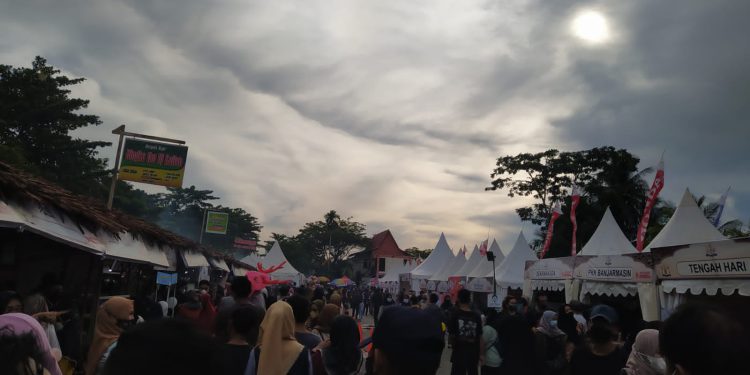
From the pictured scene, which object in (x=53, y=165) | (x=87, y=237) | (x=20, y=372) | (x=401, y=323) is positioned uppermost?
(x=53, y=165)

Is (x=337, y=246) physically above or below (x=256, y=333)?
above

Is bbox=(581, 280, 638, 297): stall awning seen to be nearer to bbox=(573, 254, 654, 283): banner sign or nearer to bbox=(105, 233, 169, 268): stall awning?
bbox=(573, 254, 654, 283): banner sign

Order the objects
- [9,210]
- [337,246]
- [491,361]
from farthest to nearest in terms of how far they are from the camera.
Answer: [337,246]
[491,361]
[9,210]

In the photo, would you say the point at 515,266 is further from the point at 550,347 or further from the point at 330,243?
the point at 330,243

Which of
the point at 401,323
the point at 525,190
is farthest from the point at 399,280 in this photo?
the point at 401,323

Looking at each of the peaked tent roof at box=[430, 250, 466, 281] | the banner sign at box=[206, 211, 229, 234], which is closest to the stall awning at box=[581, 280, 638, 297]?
the peaked tent roof at box=[430, 250, 466, 281]

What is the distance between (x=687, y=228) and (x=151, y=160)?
16.0 metres

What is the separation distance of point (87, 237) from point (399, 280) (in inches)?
1216

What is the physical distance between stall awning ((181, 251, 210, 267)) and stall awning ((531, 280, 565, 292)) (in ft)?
37.2

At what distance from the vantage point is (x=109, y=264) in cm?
1250

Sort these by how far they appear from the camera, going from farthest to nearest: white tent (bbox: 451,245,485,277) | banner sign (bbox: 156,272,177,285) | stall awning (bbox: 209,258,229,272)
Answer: white tent (bbox: 451,245,485,277) → stall awning (bbox: 209,258,229,272) → banner sign (bbox: 156,272,177,285)

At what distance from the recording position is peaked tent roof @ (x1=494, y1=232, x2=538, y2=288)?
751 inches

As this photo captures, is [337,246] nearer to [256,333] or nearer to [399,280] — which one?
[399,280]

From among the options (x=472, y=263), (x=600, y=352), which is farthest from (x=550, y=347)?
(x=472, y=263)
